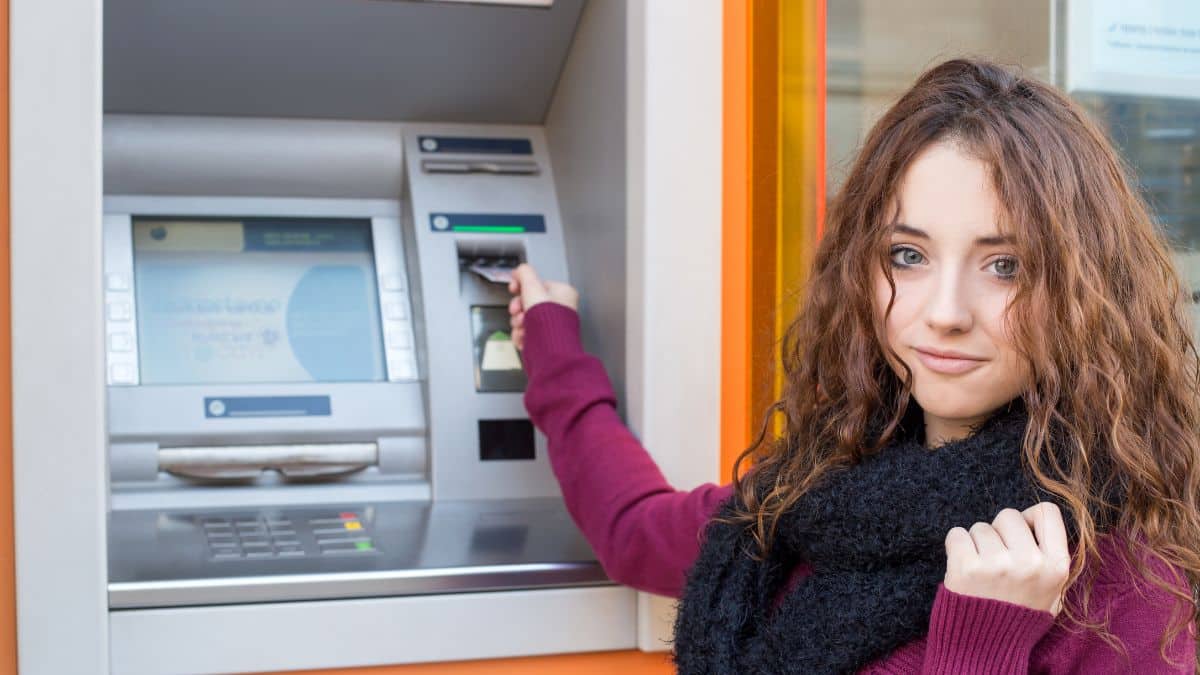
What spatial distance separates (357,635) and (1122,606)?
0.92 metres

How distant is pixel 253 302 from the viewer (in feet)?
6.85

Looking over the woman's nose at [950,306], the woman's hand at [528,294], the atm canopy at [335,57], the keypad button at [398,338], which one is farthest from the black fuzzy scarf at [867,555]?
the keypad button at [398,338]

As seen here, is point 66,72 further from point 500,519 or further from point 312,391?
point 500,519

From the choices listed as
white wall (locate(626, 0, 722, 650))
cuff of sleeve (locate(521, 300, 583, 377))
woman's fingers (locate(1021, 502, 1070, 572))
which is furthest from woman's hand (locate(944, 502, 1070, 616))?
cuff of sleeve (locate(521, 300, 583, 377))

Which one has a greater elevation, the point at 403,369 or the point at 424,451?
the point at 403,369

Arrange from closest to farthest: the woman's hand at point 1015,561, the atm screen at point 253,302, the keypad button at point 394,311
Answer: the woman's hand at point 1015,561
the atm screen at point 253,302
the keypad button at point 394,311

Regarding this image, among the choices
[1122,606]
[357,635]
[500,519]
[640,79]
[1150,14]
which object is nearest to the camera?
[1122,606]

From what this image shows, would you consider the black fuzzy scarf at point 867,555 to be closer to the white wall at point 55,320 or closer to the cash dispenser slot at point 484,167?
the white wall at point 55,320

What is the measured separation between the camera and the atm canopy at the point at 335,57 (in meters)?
1.87

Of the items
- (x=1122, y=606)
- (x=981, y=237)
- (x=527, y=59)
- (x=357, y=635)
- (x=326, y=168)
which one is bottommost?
(x=357, y=635)

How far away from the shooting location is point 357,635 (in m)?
1.53

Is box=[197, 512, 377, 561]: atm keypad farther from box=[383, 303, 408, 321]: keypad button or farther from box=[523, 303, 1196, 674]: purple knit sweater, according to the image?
box=[383, 303, 408, 321]: keypad button

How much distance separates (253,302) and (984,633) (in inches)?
57.7

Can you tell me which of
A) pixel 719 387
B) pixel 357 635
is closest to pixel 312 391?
pixel 357 635
